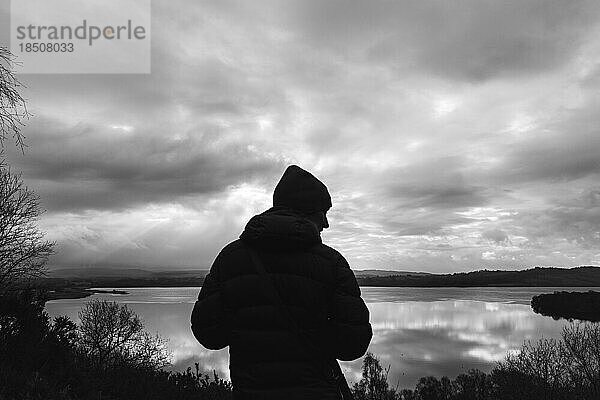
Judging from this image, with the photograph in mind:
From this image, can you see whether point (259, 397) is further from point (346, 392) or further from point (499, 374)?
point (499, 374)

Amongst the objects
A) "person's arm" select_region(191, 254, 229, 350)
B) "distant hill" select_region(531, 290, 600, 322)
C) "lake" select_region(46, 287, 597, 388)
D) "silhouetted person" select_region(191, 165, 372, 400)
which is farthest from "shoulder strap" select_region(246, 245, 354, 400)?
"distant hill" select_region(531, 290, 600, 322)

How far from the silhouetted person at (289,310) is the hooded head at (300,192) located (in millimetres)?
98

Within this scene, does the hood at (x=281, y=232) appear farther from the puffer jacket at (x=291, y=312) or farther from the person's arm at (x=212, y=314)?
the person's arm at (x=212, y=314)

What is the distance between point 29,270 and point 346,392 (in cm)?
2721

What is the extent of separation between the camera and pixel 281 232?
249cm

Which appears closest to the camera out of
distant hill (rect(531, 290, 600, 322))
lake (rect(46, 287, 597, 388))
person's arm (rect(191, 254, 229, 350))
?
person's arm (rect(191, 254, 229, 350))

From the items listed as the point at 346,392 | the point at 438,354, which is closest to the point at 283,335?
the point at 346,392

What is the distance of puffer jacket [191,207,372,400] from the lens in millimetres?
2508

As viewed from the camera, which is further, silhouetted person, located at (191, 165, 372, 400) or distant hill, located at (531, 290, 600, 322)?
distant hill, located at (531, 290, 600, 322)

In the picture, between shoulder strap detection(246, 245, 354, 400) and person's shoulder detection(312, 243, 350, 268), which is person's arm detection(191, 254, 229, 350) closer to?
shoulder strap detection(246, 245, 354, 400)

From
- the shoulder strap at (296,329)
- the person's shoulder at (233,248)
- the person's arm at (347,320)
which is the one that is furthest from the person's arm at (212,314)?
the person's arm at (347,320)

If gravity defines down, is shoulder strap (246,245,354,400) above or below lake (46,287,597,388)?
above

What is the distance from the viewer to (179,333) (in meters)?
64.9

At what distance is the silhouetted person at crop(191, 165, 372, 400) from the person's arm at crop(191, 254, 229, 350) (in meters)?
0.08
